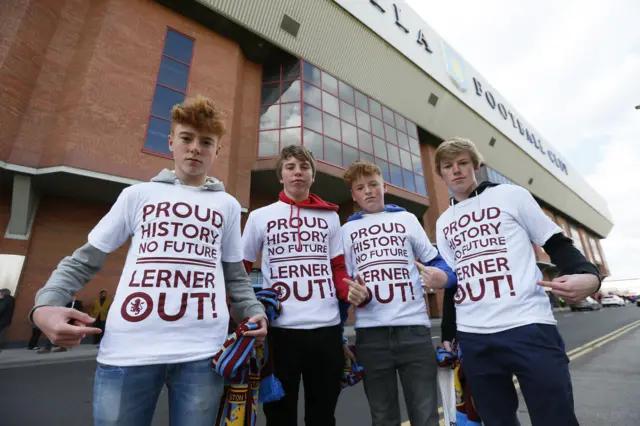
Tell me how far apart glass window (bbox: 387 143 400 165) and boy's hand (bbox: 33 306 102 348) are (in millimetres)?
16821

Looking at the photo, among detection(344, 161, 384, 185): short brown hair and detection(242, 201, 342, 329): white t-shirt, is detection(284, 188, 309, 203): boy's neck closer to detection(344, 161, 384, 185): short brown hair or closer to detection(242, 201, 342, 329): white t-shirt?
detection(242, 201, 342, 329): white t-shirt

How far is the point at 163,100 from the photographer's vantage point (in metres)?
11.0

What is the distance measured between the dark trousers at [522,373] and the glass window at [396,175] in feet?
49.1

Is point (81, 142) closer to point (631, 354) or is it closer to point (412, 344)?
point (412, 344)

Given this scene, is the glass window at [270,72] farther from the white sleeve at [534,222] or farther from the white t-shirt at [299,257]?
the white sleeve at [534,222]

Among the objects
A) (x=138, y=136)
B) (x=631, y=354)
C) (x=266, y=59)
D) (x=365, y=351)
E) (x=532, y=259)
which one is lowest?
Result: (x=631, y=354)

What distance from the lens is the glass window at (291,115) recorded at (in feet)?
44.1

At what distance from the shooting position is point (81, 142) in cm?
898

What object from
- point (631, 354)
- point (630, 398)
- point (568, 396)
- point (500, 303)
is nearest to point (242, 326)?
point (500, 303)

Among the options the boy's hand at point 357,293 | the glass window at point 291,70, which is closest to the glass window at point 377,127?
the glass window at point 291,70

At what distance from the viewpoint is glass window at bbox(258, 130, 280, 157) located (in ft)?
43.8

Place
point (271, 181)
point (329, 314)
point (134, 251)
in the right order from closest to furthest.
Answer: point (134, 251) → point (329, 314) → point (271, 181)

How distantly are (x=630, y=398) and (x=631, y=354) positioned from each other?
420cm

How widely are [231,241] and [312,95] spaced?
1376cm
